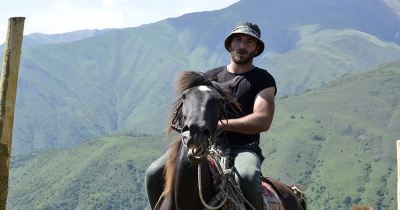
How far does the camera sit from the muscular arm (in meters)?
7.46

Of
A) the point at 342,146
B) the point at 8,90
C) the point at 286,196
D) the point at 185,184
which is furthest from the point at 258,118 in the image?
the point at 342,146

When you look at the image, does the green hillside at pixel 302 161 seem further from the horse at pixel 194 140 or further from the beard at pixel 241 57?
the horse at pixel 194 140

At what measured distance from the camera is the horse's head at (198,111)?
603 cm

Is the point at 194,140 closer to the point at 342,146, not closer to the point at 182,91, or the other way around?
the point at 182,91

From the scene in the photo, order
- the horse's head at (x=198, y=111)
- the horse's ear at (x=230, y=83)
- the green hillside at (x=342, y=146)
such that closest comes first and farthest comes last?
the horse's head at (x=198, y=111), the horse's ear at (x=230, y=83), the green hillside at (x=342, y=146)

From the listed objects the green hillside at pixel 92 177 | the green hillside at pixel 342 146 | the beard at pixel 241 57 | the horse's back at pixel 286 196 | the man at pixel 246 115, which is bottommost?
the green hillside at pixel 92 177

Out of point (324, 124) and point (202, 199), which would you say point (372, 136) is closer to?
point (324, 124)

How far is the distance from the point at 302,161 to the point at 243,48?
15697 centimetres

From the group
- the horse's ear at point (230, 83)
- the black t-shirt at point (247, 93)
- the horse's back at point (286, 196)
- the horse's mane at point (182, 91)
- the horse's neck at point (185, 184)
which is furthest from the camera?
the horse's back at point (286, 196)

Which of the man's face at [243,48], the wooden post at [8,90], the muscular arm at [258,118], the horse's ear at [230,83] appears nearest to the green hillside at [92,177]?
the man's face at [243,48]

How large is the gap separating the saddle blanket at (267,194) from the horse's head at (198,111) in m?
0.66

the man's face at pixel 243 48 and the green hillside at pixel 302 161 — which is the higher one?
the man's face at pixel 243 48

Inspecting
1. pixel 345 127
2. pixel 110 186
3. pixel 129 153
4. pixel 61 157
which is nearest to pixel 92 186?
pixel 110 186

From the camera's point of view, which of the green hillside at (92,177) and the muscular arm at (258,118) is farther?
the green hillside at (92,177)
